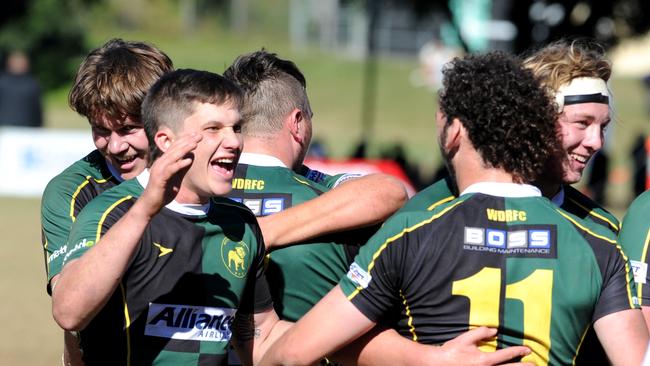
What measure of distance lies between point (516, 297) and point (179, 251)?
1.09 metres

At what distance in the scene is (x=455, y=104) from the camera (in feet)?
11.2

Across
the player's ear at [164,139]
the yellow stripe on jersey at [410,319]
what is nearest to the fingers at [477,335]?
the yellow stripe on jersey at [410,319]

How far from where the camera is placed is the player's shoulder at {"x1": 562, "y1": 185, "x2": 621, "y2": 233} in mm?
3947

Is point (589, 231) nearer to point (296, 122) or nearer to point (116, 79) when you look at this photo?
point (296, 122)

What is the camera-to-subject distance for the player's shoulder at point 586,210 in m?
3.95

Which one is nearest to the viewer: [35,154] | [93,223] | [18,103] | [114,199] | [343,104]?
[93,223]

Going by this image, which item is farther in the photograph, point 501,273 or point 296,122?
point 296,122

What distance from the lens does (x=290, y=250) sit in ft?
13.0

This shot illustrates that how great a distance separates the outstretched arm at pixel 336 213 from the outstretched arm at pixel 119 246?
2.60 feet

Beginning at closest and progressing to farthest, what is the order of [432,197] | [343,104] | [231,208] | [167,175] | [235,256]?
1. [167,175]
2. [235,256]
3. [231,208]
4. [432,197]
5. [343,104]

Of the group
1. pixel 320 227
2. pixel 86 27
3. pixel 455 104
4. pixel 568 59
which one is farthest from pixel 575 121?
pixel 86 27

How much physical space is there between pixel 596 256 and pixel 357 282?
74cm

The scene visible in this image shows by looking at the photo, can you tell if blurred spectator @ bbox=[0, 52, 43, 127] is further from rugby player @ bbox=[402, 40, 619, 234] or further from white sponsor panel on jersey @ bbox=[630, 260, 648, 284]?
white sponsor panel on jersey @ bbox=[630, 260, 648, 284]

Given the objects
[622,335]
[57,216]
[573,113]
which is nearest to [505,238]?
[622,335]
